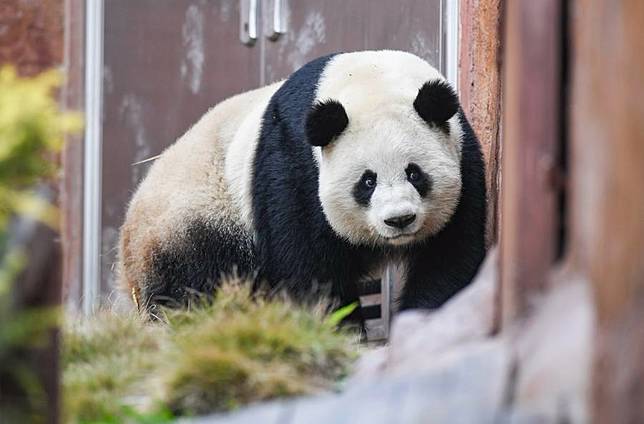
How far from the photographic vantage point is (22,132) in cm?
300

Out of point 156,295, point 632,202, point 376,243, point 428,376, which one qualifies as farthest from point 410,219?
point 632,202

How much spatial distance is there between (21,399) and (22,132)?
2.30 feet

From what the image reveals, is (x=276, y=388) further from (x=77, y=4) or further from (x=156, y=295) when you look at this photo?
(x=77, y=4)

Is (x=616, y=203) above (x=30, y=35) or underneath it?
underneath

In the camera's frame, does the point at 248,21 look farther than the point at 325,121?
Yes

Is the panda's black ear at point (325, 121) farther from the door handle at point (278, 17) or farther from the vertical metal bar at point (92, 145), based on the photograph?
the vertical metal bar at point (92, 145)

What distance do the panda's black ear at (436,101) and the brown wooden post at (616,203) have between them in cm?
297

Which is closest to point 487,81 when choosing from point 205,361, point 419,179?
point 419,179

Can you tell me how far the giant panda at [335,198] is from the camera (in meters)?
6.02

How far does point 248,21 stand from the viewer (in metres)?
8.50

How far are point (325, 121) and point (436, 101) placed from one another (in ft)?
1.93

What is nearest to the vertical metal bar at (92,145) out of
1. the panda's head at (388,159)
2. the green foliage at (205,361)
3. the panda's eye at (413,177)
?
the panda's head at (388,159)

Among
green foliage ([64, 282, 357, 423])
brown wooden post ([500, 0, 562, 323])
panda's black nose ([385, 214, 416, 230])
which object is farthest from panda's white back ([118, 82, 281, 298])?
brown wooden post ([500, 0, 562, 323])

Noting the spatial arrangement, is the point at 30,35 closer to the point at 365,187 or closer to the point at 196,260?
the point at 196,260
